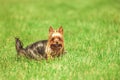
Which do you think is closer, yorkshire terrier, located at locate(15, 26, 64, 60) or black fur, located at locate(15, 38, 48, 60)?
yorkshire terrier, located at locate(15, 26, 64, 60)

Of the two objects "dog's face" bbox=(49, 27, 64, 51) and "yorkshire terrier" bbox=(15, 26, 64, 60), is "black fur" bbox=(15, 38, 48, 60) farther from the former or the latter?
"dog's face" bbox=(49, 27, 64, 51)

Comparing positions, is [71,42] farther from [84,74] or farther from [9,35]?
[84,74]

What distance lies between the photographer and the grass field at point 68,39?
915 centimetres

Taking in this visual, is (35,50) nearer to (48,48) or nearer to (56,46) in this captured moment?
(48,48)

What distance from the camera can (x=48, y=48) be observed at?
9445mm

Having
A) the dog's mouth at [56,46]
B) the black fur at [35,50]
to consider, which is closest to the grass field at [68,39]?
the black fur at [35,50]

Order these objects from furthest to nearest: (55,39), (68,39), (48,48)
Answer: (68,39)
(48,48)
(55,39)

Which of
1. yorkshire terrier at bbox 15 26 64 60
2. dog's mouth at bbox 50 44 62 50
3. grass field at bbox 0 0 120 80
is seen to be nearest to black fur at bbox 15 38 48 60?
yorkshire terrier at bbox 15 26 64 60

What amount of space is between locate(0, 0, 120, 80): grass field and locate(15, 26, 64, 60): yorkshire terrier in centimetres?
15

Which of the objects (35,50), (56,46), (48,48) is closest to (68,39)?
(35,50)

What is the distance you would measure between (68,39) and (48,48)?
12.3ft

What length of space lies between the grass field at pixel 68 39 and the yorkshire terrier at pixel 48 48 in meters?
0.15

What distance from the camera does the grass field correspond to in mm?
9148

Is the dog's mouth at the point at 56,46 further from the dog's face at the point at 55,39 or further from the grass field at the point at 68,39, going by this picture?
the grass field at the point at 68,39
